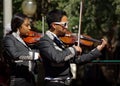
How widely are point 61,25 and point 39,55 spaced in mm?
445

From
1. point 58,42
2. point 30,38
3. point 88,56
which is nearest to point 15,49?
point 58,42

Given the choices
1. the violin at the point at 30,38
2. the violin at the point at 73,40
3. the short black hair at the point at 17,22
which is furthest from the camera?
the violin at the point at 30,38

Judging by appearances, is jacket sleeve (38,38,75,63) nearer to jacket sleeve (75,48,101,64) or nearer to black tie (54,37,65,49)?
black tie (54,37,65,49)

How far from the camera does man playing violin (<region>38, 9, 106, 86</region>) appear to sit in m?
4.82

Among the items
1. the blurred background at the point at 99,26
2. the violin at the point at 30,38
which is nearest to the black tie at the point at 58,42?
the violin at the point at 30,38

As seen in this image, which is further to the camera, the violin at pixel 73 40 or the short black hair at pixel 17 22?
the violin at pixel 73 40

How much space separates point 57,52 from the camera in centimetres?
482

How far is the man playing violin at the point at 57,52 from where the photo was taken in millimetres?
4820

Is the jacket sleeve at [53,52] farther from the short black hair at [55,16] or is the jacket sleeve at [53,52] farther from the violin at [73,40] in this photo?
the violin at [73,40]

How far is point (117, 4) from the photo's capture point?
10867 mm

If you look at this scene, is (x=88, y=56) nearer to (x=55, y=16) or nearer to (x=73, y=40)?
(x=55, y=16)

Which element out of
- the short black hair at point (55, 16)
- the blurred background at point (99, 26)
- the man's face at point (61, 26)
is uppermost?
the short black hair at point (55, 16)

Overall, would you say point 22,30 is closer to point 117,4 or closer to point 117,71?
point 117,71

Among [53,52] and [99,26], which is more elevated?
[53,52]
